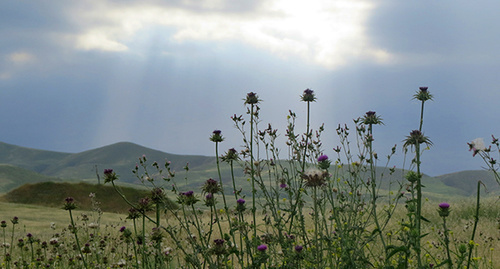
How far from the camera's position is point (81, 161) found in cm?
12500

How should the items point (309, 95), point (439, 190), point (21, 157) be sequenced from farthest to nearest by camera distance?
point (21, 157) → point (439, 190) → point (309, 95)

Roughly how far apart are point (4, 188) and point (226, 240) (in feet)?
205

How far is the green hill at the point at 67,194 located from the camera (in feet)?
83.0

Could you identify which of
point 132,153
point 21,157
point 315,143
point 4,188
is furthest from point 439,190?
point 21,157

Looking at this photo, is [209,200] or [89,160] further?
[89,160]

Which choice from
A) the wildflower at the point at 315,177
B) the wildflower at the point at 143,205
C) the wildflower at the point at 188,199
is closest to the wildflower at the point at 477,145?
the wildflower at the point at 315,177

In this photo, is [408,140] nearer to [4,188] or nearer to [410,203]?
[410,203]

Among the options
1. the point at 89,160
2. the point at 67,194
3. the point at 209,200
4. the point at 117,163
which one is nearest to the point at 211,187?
the point at 209,200

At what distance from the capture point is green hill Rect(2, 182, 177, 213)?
25.3 metres

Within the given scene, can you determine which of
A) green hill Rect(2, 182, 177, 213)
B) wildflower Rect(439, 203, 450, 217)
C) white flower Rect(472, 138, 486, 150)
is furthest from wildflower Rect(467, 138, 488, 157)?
green hill Rect(2, 182, 177, 213)

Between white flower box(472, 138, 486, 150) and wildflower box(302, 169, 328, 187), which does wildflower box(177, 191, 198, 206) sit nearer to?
wildflower box(302, 169, 328, 187)

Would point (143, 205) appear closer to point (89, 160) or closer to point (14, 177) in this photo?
point (14, 177)

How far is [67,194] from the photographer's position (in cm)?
2555

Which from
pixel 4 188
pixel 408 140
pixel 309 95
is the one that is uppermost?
pixel 309 95
